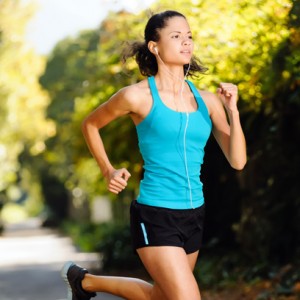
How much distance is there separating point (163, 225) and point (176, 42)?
3.13 ft

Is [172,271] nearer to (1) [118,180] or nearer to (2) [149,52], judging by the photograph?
(1) [118,180]

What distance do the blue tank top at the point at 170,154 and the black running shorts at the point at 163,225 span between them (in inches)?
1.4

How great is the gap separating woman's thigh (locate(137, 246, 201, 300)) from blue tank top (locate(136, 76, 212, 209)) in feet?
0.79

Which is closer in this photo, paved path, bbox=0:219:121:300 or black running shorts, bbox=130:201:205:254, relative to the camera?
black running shorts, bbox=130:201:205:254

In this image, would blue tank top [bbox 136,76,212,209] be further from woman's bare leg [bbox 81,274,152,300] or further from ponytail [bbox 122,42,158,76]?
woman's bare leg [bbox 81,274,152,300]

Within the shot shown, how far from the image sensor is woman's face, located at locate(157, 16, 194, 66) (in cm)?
498

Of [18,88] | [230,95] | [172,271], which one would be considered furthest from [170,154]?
[18,88]

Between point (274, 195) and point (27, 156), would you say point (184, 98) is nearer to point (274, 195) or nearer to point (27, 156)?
point (274, 195)

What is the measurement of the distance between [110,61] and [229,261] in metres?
3.41

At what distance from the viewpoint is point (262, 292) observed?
10508mm

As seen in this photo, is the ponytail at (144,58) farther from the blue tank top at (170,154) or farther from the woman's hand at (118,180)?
the woman's hand at (118,180)

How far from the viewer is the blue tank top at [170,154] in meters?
4.86

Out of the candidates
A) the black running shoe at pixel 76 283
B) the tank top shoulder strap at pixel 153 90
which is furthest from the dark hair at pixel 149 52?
the black running shoe at pixel 76 283

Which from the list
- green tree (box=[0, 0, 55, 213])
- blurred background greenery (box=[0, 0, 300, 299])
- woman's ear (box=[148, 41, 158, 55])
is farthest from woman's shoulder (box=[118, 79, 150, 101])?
green tree (box=[0, 0, 55, 213])
